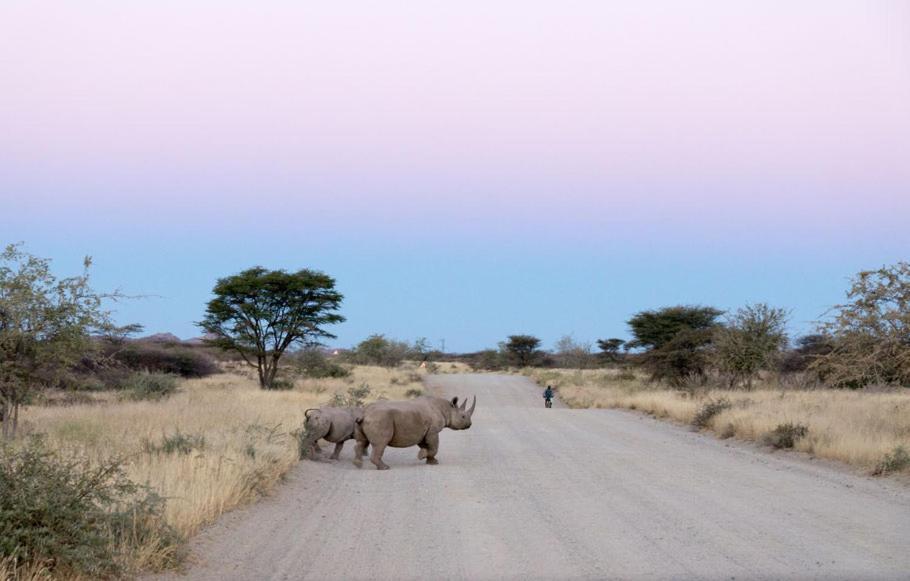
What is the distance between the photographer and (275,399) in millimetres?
26703

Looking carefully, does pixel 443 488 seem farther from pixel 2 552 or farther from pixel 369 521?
pixel 2 552

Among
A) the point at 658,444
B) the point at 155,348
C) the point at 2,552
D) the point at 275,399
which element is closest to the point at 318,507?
the point at 2,552

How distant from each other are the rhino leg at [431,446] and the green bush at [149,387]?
46.6 feet

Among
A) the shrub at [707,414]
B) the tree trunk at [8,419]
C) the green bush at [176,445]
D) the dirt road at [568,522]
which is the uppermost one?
the tree trunk at [8,419]

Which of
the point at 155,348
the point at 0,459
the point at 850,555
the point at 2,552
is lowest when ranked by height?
the point at 850,555

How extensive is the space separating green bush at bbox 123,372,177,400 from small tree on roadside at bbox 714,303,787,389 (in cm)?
2543

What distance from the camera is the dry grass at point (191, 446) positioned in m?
9.21

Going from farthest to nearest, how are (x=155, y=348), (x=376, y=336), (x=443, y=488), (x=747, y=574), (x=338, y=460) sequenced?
(x=376, y=336)
(x=155, y=348)
(x=338, y=460)
(x=443, y=488)
(x=747, y=574)

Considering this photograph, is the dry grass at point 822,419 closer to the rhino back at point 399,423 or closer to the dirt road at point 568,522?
the dirt road at point 568,522

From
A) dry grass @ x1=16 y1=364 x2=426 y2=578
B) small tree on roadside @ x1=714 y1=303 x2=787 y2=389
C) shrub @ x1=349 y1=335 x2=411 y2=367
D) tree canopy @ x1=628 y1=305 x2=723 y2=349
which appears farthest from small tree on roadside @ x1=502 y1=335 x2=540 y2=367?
dry grass @ x1=16 y1=364 x2=426 y2=578

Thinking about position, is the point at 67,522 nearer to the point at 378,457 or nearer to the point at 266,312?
the point at 378,457

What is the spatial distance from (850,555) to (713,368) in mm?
38853

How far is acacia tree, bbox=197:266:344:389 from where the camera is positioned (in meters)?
40.5

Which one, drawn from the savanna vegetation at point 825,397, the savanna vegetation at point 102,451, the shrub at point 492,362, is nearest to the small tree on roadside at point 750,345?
the savanna vegetation at point 825,397
